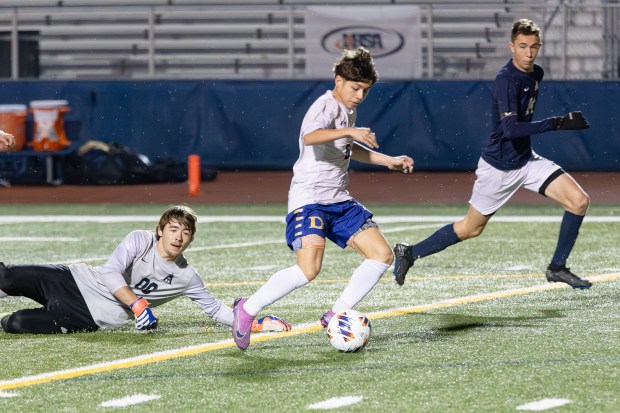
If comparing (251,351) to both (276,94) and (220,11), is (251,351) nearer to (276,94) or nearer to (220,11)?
(276,94)

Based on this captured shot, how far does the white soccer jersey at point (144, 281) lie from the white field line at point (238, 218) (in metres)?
7.80

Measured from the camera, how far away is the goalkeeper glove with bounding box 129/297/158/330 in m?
7.34

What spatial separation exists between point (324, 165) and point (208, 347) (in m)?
1.19

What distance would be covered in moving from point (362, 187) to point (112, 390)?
1443cm

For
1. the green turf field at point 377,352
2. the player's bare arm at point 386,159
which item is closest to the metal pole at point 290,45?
the green turf field at point 377,352

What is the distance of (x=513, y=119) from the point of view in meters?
9.05

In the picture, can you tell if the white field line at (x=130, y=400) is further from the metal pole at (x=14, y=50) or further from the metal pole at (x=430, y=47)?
the metal pole at (x=14, y=50)

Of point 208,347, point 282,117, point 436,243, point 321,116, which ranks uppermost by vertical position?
point 321,116

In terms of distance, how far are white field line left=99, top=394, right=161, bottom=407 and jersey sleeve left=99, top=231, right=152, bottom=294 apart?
158cm

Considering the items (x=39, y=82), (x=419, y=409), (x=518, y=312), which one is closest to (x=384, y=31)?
(x=39, y=82)

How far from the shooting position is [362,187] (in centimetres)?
2055

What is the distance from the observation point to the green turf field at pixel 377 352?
602cm

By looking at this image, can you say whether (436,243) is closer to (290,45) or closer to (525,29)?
(525,29)

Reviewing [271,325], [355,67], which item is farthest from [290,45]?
[355,67]
